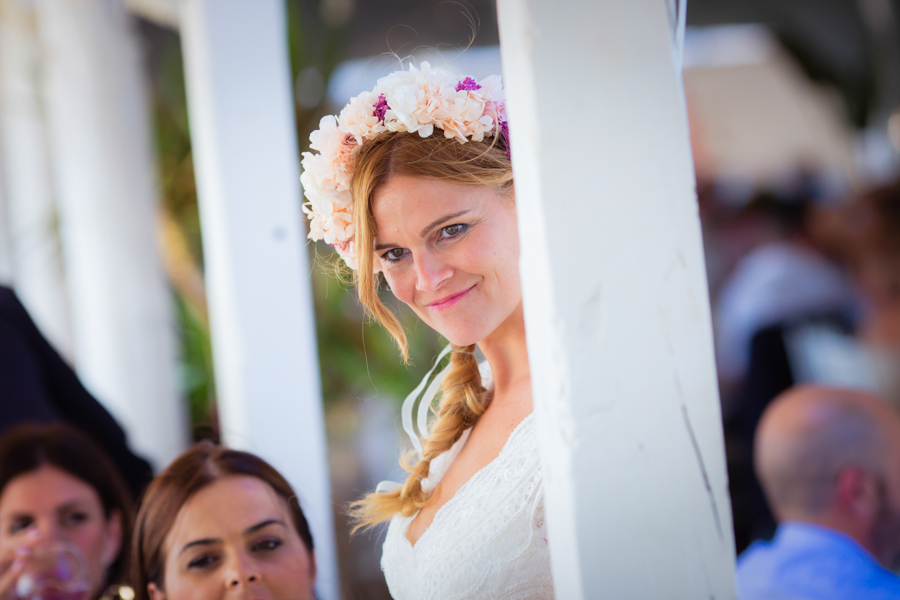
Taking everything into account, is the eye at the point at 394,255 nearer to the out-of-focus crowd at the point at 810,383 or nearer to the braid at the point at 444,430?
the braid at the point at 444,430

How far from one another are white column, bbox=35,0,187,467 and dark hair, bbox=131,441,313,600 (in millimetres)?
1756

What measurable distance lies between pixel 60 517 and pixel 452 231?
0.78 meters

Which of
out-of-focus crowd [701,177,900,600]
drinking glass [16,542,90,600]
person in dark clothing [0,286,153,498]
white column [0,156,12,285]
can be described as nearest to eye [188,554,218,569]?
drinking glass [16,542,90,600]

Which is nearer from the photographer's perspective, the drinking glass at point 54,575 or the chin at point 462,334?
the chin at point 462,334

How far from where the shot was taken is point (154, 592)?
77cm

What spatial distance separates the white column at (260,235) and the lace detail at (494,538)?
515 millimetres

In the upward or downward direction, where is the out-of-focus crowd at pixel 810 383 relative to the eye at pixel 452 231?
downward

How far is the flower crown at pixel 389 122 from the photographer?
0.69 metres

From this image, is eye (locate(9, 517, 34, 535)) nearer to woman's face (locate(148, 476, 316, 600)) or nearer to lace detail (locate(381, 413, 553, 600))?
woman's face (locate(148, 476, 316, 600))

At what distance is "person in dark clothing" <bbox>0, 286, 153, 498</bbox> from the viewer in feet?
4.11

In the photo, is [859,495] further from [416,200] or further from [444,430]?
[416,200]

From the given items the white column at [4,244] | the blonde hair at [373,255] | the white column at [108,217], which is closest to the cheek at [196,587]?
the blonde hair at [373,255]

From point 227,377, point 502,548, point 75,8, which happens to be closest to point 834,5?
point 75,8

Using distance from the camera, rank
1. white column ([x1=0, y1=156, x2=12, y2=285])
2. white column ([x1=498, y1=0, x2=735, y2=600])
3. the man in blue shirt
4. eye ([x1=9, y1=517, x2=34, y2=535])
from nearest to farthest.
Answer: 1. white column ([x1=498, y1=0, x2=735, y2=600])
2. eye ([x1=9, y1=517, x2=34, y2=535])
3. the man in blue shirt
4. white column ([x1=0, y1=156, x2=12, y2=285])
